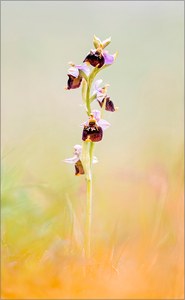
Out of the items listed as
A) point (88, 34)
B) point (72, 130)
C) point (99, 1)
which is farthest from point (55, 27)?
point (72, 130)

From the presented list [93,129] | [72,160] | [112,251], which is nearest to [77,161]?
[72,160]

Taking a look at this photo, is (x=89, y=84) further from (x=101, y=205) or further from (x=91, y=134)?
(x=101, y=205)

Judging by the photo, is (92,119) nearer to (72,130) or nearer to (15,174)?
(15,174)

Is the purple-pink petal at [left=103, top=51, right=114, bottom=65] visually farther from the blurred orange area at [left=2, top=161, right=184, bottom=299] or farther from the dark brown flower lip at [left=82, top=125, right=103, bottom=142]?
the blurred orange area at [left=2, top=161, right=184, bottom=299]

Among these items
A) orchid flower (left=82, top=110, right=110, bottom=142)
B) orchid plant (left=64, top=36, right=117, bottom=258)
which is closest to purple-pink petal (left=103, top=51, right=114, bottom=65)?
orchid plant (left=64, top=36, right=117, bottom=258)

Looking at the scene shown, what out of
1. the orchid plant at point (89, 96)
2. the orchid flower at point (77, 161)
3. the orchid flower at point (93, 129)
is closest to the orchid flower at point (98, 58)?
the orchid plant at point (89, 96)
